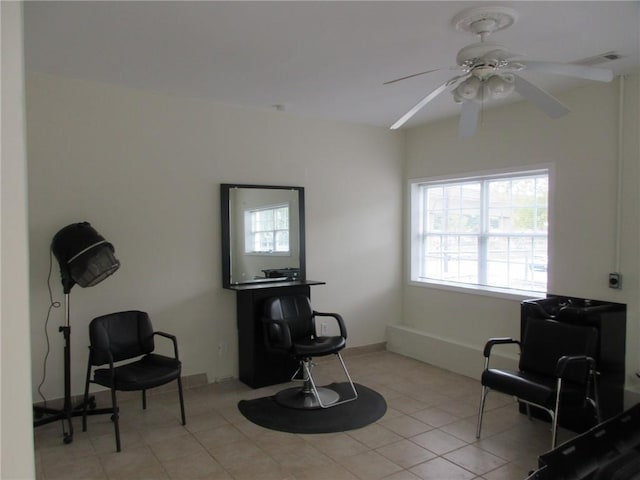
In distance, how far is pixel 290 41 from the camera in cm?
271

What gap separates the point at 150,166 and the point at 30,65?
3.41ft

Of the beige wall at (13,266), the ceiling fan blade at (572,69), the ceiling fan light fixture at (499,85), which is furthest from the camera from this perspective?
the ceiling fan light fixture at (499,85)

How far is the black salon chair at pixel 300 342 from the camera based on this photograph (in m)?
3.55

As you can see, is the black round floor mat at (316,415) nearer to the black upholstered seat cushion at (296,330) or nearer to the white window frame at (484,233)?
the black upholstered seat cushion at (296,330)

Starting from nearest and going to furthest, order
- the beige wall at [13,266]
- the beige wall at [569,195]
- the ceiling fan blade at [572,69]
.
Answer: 1. the beige wall at [13,266]
2. the ceiling fan blade at [572,69]
3. the beige wall at [569,195]

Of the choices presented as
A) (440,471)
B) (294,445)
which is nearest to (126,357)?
(294,445)

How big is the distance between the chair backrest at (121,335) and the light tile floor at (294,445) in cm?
48

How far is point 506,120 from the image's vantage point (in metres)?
4.18

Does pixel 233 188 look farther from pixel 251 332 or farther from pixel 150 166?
pixel 251 332

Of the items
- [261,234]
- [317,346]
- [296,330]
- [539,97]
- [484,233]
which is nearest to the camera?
[539,97]

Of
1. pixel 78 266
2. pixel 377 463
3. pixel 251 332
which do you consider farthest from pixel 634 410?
pixel 78 266

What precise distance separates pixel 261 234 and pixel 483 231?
2.12m

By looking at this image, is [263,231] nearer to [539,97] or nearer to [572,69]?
[539,97]

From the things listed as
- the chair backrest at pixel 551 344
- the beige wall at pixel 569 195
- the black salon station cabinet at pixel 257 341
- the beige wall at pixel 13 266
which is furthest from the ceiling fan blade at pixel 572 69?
the black salon station cabinet at pixel 257 341
